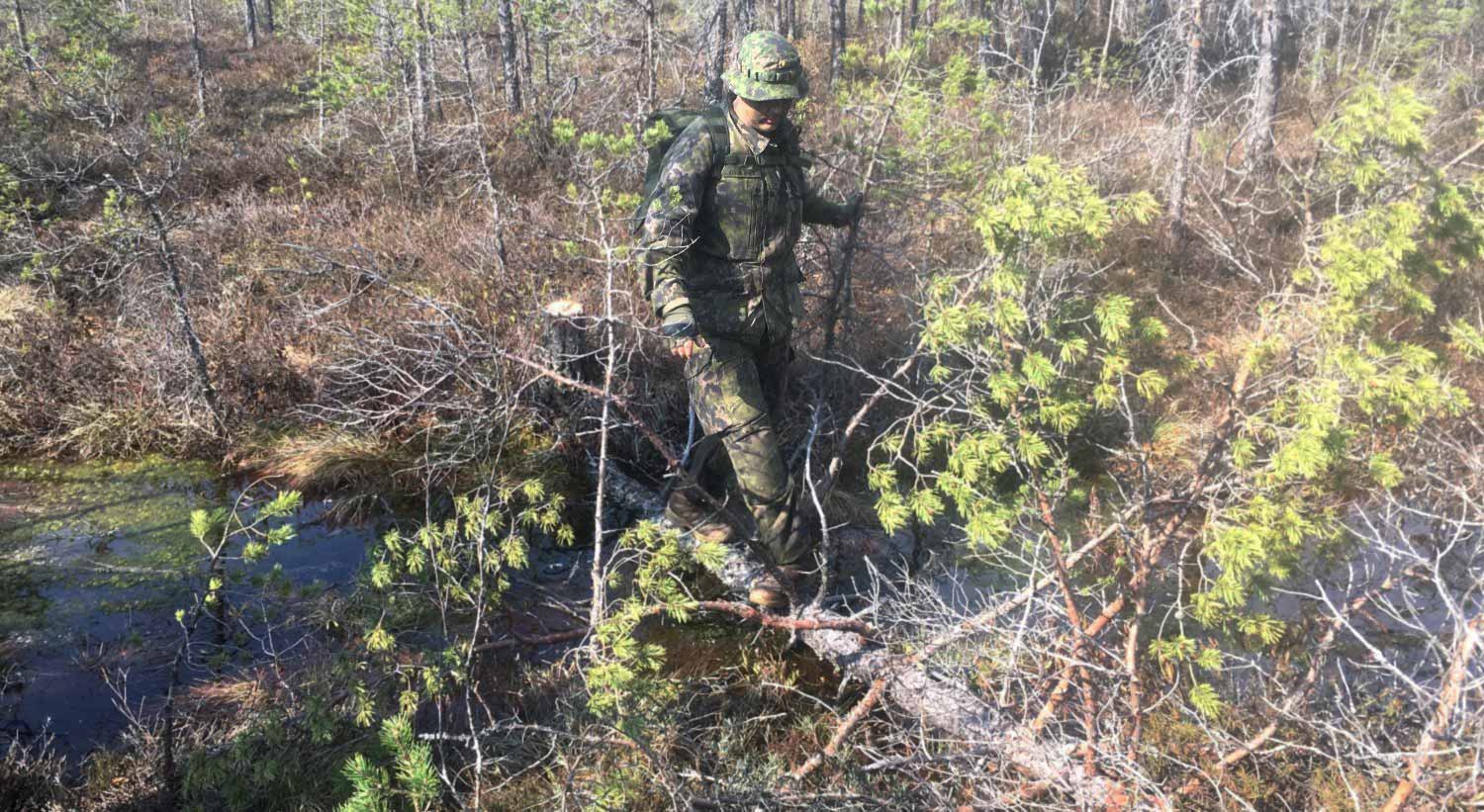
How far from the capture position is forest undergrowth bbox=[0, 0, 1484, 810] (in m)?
2.46

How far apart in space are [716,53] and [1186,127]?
386 cm

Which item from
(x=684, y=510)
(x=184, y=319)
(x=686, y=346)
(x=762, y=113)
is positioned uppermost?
(x=762, y=113)

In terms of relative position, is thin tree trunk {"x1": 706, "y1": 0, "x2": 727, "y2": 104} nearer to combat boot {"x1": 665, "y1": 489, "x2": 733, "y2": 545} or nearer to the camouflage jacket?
the camouflage jacket

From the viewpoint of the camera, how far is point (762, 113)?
345 centimetres

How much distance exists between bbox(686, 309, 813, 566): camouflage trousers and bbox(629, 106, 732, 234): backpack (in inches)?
26.4

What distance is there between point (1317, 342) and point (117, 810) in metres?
4.23

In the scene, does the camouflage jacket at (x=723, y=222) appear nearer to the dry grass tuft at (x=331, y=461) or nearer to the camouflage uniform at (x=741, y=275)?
the camouflage uniform at (x=741, y=275)

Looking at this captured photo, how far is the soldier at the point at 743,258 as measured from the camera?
11.1 ft

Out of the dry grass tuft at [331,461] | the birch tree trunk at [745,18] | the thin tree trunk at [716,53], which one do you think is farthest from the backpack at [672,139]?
the dry grass tuft at [331,461]

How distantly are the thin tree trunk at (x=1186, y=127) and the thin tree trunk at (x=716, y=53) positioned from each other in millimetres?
3723

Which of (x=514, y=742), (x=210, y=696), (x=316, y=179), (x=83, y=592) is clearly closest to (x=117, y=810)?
(x=210, y=696)

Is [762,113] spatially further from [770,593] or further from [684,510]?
[770,593]

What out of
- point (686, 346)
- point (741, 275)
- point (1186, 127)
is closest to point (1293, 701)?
point (686, 346)

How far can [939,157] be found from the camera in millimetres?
4953
